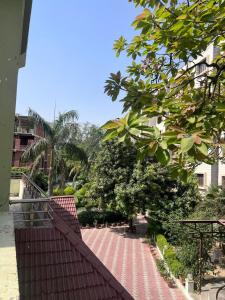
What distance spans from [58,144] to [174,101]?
19581 millimetres

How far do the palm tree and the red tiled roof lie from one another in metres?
16.0

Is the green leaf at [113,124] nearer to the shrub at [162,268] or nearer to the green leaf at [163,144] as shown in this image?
the green leaf at [163,144]

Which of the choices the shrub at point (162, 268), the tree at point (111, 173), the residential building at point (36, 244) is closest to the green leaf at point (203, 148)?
the residential building at point (36, 244)

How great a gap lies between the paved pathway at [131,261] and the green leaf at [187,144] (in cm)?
1104

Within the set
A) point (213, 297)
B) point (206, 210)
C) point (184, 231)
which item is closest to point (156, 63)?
point (213, 297)

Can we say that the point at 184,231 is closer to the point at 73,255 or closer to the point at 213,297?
the point at 213,297

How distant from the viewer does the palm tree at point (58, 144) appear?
21297mm

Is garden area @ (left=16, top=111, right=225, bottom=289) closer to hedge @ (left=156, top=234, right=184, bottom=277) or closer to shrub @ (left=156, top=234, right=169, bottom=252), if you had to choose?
shrub @ (left=156, top=234, right=169, bottom=252)

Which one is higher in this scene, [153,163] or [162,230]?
[153,163]

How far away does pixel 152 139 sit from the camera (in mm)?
2158

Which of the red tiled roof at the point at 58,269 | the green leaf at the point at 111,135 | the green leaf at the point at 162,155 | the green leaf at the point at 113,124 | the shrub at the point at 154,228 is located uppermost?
the green leaf at the point at 113,124

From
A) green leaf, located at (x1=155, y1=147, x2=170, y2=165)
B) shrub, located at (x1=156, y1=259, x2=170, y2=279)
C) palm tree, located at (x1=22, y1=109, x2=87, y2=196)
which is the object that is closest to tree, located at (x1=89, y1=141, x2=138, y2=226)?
palm tree, located at (x1=22, y1=109, x2=87, y2=196)

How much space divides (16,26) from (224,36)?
4100mm

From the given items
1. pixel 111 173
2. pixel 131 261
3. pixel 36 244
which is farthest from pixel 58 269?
pixel 111 173
